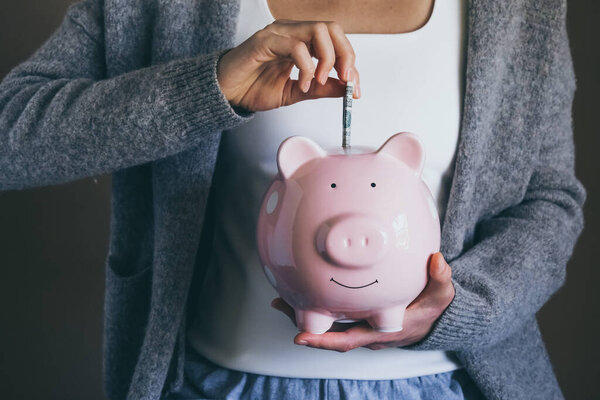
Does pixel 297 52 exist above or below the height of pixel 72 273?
above

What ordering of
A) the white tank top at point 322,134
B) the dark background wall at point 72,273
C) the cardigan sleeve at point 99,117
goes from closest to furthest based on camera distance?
the cardigan sleeve at point 99,117
the white tank top at point 322,134
the dark background wall at point 72,273

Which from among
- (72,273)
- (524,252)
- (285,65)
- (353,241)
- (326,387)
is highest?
(285,65)

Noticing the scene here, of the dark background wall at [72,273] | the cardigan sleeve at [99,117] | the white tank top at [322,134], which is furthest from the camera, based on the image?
the dark background wall at [72,273]

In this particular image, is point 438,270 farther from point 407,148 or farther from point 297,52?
point 297,52

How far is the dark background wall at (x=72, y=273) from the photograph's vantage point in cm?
118

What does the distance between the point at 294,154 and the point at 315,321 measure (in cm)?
15

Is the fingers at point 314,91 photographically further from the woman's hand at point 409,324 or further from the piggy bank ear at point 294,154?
the woman's hand at point 409,324

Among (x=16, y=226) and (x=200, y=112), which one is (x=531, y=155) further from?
(x=16, y=226)

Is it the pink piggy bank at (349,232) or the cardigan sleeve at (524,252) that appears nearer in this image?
the pink piggy bank at (349,232)

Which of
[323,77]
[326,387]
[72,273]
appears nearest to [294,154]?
[323,77]

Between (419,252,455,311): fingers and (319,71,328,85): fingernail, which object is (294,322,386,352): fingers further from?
(319,71,328,85): fingernail

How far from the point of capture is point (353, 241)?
0.57m

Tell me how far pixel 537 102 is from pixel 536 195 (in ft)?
0.38

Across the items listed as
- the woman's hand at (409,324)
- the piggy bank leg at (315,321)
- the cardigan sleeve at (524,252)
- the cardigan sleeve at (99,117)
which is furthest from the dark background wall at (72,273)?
the piggy bank leg at (315,321)
